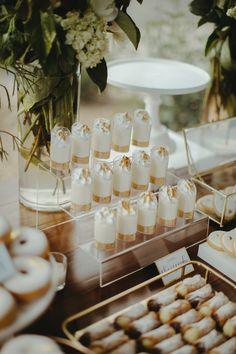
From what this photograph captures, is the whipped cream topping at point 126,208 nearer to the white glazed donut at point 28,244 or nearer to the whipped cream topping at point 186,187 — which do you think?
the whipped cream topping at point 186,187

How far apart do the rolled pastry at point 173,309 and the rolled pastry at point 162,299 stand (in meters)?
0.01

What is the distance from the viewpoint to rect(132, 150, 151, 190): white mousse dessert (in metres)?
1.50

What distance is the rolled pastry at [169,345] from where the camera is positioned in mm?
1113

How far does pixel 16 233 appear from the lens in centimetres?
108

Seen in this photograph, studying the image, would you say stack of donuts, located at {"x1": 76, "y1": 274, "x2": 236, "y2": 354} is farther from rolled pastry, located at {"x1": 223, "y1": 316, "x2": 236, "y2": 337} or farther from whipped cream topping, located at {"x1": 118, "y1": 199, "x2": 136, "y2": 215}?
whipped cream topping, located at {"x1": 118, "y1": 199, "x2": 136, "y2": 215}

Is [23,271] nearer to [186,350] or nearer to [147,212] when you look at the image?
[186,350]

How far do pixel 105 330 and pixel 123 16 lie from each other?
725 mm

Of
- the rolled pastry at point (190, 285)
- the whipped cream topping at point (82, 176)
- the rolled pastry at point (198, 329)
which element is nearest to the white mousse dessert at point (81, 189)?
the whipped cream topping at point (82, 176)

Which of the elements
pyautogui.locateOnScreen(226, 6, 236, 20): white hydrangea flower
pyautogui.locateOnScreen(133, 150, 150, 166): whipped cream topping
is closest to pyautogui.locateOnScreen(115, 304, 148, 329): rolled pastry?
pyautogui.locateOnScreen(133, 150, 150, 166): whipped cream topping

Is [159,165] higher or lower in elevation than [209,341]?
higher

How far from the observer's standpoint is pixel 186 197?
1463 mm

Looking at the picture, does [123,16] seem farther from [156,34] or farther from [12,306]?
[156,34]

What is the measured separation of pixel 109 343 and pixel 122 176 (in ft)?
1.60

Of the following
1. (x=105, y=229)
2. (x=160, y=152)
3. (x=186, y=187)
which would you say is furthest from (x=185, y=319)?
(x=160, y=152)
